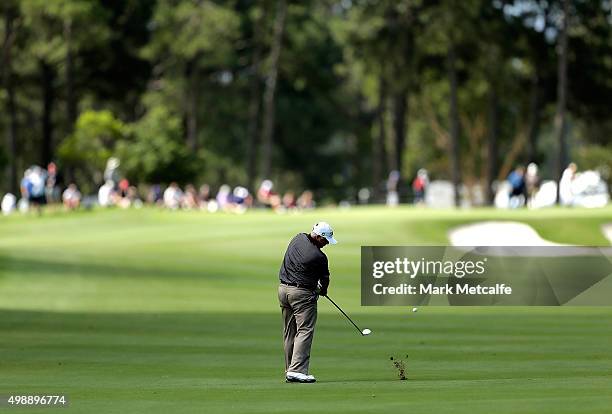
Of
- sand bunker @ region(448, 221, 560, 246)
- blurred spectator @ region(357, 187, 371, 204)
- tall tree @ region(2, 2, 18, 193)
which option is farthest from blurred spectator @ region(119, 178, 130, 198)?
sand bunker @ region(448, 221, 560, 246)

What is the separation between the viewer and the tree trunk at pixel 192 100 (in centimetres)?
8775

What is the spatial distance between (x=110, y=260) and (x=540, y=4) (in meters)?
44.7

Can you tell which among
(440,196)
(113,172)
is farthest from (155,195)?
(440,196)

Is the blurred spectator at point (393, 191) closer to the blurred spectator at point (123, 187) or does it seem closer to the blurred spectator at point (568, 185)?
the blurred spectator at point (568, 185)

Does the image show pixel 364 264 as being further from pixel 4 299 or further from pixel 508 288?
pixel 4 299

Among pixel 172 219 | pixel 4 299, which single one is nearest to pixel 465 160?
pixel 172 219

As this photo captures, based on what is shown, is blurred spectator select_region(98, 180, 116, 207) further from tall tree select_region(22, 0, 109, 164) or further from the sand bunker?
the sand bunker

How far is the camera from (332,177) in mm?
108750

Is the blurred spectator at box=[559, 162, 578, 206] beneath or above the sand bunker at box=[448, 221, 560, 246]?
above

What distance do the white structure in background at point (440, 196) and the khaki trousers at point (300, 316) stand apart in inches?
2236

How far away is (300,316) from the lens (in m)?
17.8

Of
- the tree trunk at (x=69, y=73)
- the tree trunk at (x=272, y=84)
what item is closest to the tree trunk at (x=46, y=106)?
the tree trunk at (x=69, y=73)

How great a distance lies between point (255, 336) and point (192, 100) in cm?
6497

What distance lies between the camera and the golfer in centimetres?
1752
